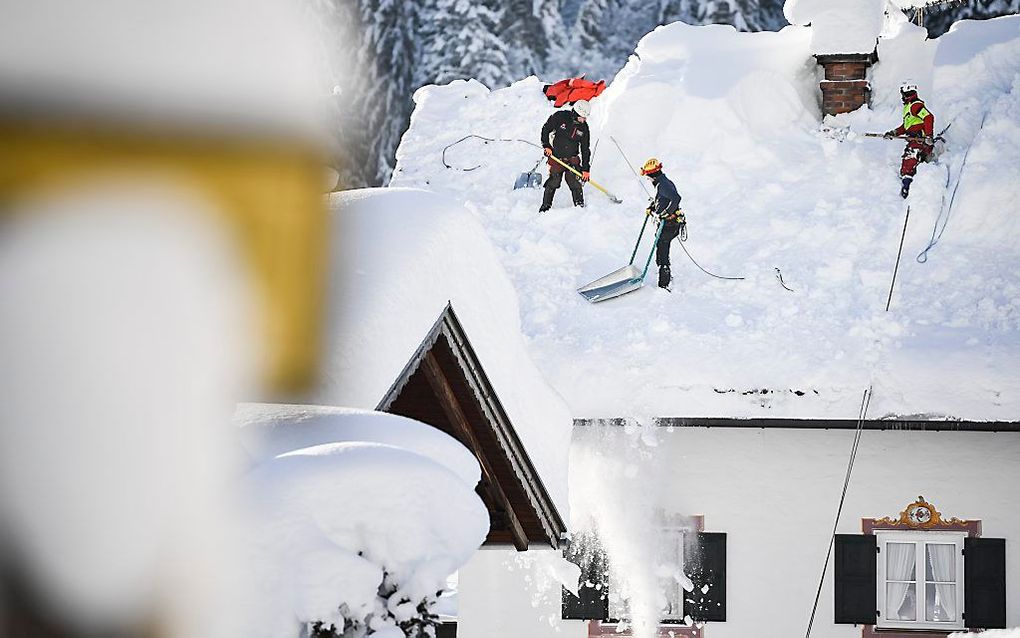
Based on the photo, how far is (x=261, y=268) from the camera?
2.82 ft

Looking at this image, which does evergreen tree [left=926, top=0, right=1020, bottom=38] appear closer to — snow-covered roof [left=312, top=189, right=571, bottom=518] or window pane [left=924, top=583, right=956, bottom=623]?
window pane [left=924, top=583, right=956, bottom=623]

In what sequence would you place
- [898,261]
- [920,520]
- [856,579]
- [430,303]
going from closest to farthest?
[430,303]
[856,579]
[920,520]
[898,261]

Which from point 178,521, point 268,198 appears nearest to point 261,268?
point 268,198

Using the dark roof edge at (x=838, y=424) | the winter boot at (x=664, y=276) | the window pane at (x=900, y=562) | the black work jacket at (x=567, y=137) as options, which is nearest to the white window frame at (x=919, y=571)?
the window pane at (x=900, y=562)

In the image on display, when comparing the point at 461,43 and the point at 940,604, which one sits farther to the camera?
the point at 461,43

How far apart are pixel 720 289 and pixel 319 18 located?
13.0m

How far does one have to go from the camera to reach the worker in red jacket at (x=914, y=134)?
14555mm

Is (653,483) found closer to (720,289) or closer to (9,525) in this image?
(720,289)

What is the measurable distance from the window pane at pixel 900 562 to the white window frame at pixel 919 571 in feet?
0.07

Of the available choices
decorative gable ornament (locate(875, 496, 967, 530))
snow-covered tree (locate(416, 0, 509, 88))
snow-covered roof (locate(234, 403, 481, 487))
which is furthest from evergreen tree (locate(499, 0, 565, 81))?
snow-covered roof (locate(234, 403, 481, 487))

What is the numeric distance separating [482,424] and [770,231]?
27.7ft

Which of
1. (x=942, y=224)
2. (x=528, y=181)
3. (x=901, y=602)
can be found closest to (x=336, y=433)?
(x=901, y=602)

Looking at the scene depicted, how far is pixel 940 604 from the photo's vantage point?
41.0ft

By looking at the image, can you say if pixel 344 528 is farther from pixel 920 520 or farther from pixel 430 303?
pixel 920 520
